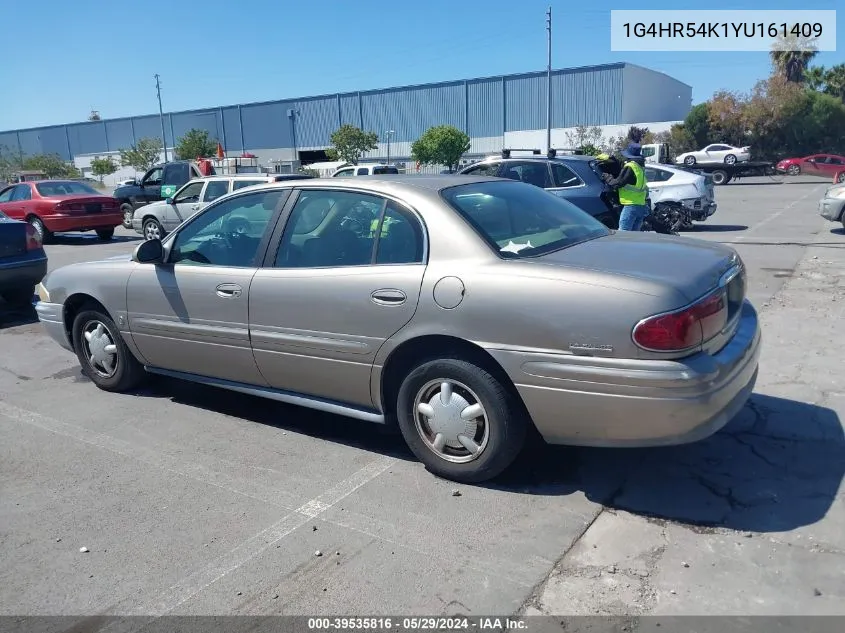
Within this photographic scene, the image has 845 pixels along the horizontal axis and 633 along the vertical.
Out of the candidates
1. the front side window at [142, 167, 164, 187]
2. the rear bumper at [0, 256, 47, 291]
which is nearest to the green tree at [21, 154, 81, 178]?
the front side window at [142, 167, 164, 187]

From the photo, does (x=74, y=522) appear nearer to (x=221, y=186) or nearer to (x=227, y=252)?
(x=227, y=252)

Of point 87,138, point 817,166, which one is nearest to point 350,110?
point 817,166

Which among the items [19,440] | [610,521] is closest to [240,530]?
[610,521]

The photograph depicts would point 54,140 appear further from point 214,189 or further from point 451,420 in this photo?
point 451,420

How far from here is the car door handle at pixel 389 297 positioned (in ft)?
12.7

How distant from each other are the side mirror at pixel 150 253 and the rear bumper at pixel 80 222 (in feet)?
43.9

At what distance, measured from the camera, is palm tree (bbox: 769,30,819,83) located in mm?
54219

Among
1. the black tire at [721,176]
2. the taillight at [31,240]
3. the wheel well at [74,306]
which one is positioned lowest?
the black tire at [721,176]

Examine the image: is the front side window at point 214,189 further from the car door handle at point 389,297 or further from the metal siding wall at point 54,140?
the metal siding wall at point 54,140

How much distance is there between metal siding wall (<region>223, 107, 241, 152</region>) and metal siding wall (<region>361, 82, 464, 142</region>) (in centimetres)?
1561

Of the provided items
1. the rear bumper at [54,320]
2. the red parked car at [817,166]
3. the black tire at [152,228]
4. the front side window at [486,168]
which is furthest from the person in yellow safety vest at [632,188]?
the red parked car at [817,166]

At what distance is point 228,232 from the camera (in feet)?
16.0

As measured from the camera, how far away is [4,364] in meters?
6.96

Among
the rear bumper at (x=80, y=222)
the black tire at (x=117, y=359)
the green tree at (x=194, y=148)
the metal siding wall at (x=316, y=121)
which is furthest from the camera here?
the metal siding wall at (x=316, y=121)
